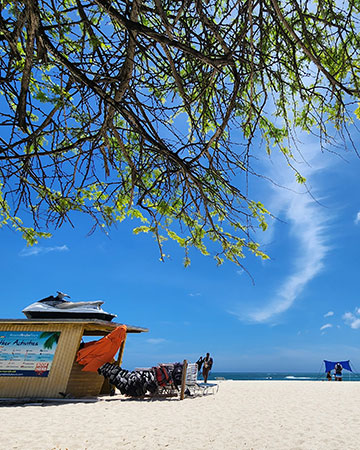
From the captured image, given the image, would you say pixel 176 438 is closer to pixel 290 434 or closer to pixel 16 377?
pixel 290 434

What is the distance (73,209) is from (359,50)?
384cm

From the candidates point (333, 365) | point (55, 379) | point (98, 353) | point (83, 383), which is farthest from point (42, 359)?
point (333, 365)

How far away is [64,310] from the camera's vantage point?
33.8 feet

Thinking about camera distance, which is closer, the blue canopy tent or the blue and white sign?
the blue and white sign

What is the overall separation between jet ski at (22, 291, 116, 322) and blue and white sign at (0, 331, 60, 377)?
21.4 inches

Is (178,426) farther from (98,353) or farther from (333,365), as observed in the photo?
(333,365)

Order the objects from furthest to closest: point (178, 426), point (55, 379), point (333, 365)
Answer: point (333, 365) → point (55, 379) → point (178, 426)

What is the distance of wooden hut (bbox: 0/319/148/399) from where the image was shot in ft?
32.1

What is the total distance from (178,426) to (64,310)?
545cm

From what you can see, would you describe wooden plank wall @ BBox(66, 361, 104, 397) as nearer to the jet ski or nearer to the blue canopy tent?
the jet ski

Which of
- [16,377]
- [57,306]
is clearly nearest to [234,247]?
[57,306]

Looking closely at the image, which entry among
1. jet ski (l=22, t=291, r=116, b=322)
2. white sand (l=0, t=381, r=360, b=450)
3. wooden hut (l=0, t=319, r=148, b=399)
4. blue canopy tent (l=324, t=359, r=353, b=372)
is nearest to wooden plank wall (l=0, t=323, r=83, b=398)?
wooden hut (l=0, t=319, r=148, b=399)

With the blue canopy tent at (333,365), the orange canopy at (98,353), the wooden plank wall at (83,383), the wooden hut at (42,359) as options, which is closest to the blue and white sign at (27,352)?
the wooden hut at (42,359)

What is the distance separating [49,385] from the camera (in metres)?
9.77
